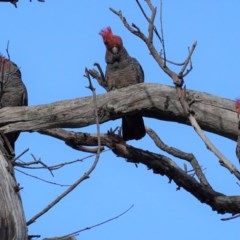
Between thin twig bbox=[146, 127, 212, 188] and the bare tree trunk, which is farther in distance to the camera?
thin twig bbox=[146, 127, 212, 188]

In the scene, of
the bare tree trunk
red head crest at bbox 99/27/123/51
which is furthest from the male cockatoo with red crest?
the bare tree trunk

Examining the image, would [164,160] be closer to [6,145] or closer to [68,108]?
[68,108]

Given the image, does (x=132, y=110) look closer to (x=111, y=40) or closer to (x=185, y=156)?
(x=185, y=156)

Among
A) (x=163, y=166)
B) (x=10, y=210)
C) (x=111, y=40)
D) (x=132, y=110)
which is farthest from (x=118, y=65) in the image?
(x=10, y=210)

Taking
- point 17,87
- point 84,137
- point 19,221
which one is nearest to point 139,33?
point 19,221

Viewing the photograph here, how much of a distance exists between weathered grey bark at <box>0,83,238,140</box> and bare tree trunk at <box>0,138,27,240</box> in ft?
4.25

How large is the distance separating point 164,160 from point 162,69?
182 centimetres

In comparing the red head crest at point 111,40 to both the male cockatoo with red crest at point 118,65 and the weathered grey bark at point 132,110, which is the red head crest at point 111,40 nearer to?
the male cockatoo with red crest at point 118,65

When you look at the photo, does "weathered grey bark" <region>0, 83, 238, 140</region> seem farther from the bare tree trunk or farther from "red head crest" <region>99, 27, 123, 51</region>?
"red head crest" <region>99, 27, 123, 51</region>

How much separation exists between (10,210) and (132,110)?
1.77 metres

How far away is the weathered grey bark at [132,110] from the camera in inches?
201

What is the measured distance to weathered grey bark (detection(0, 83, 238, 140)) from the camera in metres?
5.11

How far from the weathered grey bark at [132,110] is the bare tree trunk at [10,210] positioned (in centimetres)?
130

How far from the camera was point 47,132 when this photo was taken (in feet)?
18.6
